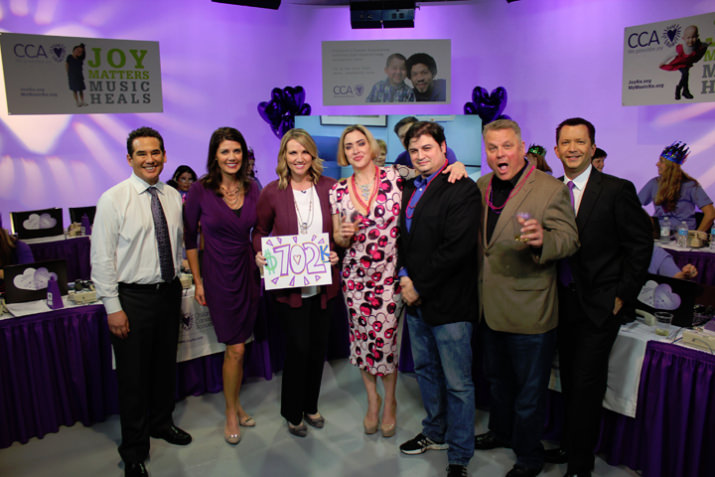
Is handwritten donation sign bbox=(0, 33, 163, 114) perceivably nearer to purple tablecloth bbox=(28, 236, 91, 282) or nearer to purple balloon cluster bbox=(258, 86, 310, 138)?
purple balloon cluster bbox=(258, 86, 310, 138)

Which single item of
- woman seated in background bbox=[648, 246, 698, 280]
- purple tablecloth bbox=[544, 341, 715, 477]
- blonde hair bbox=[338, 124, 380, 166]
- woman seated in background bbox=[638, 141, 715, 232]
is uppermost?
blonde hair bbox=[338, 124, 380, 166]

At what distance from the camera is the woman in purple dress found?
267cm

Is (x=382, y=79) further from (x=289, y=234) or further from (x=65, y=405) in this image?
(x=65, y=405)

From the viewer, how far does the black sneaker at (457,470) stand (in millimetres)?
2439

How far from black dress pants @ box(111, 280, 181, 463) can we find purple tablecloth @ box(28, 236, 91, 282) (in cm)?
329

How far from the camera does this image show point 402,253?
8.30ft

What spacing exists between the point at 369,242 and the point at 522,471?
4.67 feet

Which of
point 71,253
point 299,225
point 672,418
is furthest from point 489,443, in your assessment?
point 71,253

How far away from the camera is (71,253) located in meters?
5.45

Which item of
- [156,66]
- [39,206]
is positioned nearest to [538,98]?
[156,66]

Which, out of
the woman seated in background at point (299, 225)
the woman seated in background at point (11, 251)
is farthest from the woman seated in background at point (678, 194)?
the woman seated in background at point (11, 251)

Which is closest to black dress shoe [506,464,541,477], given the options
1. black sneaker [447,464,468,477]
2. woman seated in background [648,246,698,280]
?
black sneaker [447,464,468,477]

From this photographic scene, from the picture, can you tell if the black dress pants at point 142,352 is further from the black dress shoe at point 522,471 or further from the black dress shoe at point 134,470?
the black dress shoe at point 522,471

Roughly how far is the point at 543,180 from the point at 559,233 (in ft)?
0.89
